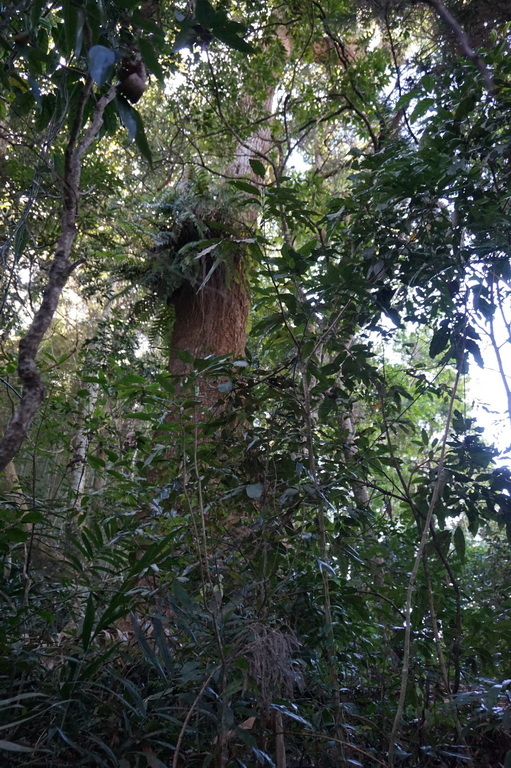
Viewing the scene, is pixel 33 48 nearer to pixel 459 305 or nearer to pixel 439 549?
pixel 459 305

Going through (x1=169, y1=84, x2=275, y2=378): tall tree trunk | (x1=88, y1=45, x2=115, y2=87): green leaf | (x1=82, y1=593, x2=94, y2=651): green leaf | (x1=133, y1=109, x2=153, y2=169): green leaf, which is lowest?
(x1=82, y1=593, x2=94, y2=651): green leaf

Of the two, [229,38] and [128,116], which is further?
[128,116]

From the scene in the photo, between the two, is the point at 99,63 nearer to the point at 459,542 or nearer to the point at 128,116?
the point at 128,116

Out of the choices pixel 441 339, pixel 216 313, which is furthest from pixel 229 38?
pixel 216 313

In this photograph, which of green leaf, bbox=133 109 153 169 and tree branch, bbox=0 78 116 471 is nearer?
tree branch, bbox=0 78 116 471

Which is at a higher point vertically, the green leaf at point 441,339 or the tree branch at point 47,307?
the green leaf at point 441,339

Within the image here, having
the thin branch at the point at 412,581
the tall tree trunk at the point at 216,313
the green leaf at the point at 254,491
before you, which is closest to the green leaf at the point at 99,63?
the green leaf at the point at 254,491

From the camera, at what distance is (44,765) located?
1.36 metres

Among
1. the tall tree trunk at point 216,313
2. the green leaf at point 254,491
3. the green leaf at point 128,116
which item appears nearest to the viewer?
the green leaf at point 128,116

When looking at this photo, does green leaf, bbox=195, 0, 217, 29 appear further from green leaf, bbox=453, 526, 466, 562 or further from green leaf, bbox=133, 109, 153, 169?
green leaf, bbox=453, 526, 466, 562

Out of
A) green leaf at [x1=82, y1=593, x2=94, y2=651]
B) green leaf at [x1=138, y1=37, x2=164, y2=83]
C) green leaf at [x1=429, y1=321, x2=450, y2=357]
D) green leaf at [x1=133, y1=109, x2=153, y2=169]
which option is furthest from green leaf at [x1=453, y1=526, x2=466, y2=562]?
green leaf at [x1=138, y1=37, x2=164, y2=83]

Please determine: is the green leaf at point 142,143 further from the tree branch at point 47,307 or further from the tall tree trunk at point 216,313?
the tall tree trunk at point 216,313

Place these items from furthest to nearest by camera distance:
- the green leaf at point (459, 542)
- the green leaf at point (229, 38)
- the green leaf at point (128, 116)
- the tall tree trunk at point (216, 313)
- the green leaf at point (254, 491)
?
the tall tree trunk at point (216, 313)
the green leaf at point (459, 542)
the green leaf at point (254, 491)
the green leaf at point (128, 116)
the green leaf at point (229, 38)

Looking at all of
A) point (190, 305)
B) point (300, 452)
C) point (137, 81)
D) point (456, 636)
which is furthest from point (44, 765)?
point (190, 305)
